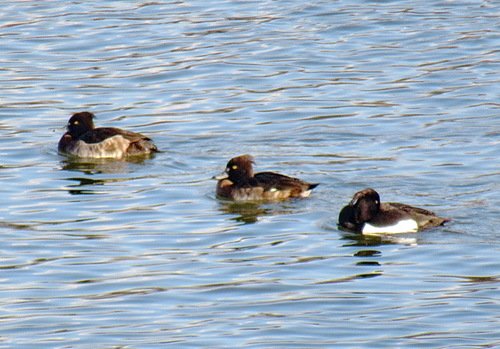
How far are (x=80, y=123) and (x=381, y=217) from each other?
5.62 metres

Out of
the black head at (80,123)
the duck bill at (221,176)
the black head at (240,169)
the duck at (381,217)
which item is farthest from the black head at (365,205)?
the black head at (80,123)

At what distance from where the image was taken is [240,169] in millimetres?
17500

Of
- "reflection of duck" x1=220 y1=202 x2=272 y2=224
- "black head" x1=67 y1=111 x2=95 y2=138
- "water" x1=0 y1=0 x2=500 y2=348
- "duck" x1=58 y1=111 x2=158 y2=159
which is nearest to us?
"water" x1=0 y1=0 x2=500 y2=348

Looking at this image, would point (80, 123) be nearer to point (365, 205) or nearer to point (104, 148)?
point (104, 148)

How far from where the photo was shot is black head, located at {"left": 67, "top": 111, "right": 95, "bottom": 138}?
1981 cm

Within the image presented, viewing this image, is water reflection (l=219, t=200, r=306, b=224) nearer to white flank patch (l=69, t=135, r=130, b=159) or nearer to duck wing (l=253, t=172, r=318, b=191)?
duck wing (l=253, t=172, r=318, b=191)

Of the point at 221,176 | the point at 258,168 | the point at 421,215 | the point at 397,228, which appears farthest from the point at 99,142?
the point at 421,215

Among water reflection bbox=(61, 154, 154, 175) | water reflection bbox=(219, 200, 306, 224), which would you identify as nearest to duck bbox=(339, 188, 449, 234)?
water reflection bbox=(219, 200, 306, 224)

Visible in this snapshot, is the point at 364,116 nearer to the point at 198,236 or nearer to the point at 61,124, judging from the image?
the point at 61,124

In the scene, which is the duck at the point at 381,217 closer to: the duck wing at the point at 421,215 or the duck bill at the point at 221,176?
the duck wing at the point at 421,215

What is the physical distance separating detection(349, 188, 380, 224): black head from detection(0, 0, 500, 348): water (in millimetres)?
235

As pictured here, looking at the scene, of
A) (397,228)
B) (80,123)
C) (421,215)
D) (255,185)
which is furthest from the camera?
(80,123)

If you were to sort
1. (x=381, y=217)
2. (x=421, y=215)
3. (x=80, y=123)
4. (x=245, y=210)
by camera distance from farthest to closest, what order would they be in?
1. (x=80, y=123)
2. (x=245, y=210)
3. (x=381, y=217)
4. (x=421, y=215)

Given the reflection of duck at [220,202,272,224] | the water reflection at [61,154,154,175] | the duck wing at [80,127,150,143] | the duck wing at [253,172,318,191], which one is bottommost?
the reflection of duck at [220,202,272,224]
